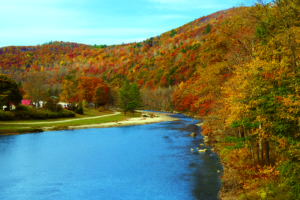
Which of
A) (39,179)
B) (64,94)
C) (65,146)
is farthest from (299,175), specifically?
(64,94)

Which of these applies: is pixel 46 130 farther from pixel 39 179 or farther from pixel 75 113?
pixel 39 179

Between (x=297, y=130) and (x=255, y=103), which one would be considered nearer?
(x=297, y=130)

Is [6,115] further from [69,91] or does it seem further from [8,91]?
[69,91]

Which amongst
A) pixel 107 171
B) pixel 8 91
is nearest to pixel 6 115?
pixel 8 91

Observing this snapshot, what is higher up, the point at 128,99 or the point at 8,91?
the point at 8,91

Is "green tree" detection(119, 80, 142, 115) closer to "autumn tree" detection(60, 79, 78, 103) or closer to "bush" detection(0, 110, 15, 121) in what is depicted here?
"autumn tree" detection(60, 79, 78, 103)

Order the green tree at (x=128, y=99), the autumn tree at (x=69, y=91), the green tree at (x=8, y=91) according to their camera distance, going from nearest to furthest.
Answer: the green tree at (x=8, y=91) < the autumn tree at (x=69, y=91) < the green tree at (x=128, y=99)

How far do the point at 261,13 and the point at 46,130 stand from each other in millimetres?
50940

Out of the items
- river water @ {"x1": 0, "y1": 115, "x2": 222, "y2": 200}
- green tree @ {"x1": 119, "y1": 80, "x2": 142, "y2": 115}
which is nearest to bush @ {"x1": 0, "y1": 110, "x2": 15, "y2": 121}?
river water @ {"x1": 0, "y1": 115, "x2": 222, "y2": 200}

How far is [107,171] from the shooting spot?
26938mm

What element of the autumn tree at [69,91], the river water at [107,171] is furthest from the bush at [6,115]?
the autumn tree at [69,91]

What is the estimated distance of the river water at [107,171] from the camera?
67.3ft

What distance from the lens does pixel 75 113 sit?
8300cm

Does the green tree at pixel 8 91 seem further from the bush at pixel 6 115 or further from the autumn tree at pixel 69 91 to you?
the autumn tree at pixel 69 91
